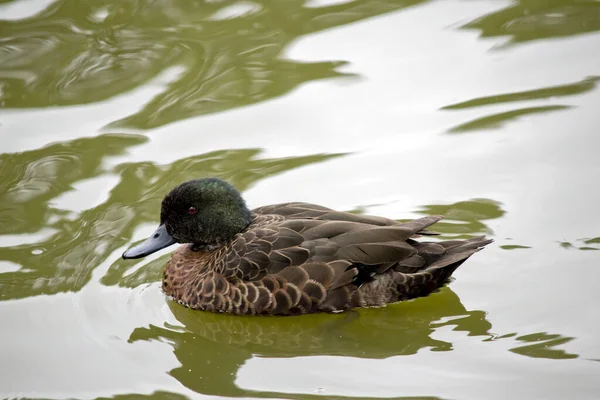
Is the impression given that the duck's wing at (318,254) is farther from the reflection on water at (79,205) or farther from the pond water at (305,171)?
the reflection on water at (79,205)

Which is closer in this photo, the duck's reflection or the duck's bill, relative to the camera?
the duck's reflection

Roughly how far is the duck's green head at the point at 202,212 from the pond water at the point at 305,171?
0.45 metres

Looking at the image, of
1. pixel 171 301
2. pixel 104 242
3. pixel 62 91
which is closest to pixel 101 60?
pixel 62 91

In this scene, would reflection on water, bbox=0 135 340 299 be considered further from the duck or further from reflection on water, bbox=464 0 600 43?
reflection on water, bbox=464 0 600 43

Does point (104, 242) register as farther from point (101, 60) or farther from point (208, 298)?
point (101, 60)

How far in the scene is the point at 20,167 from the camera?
1005 centimetres

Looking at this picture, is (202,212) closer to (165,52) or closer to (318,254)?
(318,254)

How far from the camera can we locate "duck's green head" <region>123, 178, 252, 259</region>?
324 inches

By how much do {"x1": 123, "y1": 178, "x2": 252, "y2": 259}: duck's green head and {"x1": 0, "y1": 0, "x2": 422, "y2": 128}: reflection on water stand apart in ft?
8.55

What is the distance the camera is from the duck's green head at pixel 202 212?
8219 millimetres

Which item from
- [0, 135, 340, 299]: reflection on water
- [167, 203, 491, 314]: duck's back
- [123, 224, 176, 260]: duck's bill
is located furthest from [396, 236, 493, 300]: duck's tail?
[0, 135, 340, 299]: reflection on water

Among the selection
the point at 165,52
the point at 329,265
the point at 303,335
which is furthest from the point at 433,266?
the point at 165,52

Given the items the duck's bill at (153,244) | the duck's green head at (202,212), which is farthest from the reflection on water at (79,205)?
the duck's green head at (202,212)

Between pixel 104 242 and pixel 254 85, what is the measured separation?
3.27 m
